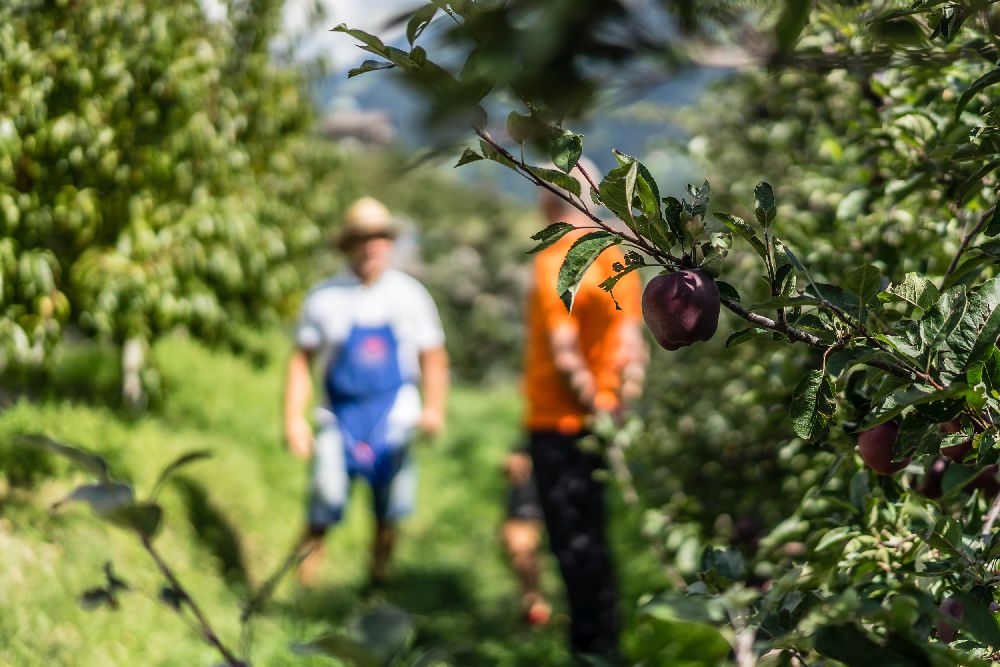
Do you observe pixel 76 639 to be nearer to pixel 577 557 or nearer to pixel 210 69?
pixel 577 557

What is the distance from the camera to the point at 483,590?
13.2 feet

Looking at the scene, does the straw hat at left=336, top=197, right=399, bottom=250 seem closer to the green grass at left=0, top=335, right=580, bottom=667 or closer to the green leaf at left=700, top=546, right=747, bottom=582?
the green grass at left=0, top=335, right=580, bottom=667

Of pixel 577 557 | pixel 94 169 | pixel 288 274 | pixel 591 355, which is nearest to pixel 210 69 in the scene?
pixel 94 169

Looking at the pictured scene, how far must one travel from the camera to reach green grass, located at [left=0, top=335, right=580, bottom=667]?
2639 mm

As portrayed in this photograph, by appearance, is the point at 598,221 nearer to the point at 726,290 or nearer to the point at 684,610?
the point at 726,290

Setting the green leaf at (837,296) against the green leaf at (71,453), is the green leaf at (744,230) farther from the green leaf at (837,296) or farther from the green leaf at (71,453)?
the green leaf at (71,453)

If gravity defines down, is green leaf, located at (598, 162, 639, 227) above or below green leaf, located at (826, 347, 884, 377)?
above

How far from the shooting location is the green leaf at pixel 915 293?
93 cm

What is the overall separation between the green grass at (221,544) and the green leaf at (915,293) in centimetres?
206

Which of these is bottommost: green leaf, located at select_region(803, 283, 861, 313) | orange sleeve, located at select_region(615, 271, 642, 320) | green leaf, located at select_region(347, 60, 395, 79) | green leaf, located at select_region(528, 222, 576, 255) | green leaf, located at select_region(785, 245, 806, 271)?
green leaf, located at select_region(803, 283, 861, 313)

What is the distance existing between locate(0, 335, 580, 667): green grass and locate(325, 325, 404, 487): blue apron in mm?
555

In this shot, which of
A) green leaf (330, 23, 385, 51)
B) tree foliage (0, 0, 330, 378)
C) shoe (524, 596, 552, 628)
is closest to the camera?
green leaf (330, 23, 385, 51)

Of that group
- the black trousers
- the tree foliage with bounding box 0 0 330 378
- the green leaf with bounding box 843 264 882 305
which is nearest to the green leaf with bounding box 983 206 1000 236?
the green leaf with bounding box 843 264 882 305

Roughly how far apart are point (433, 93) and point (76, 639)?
2.48 meters
